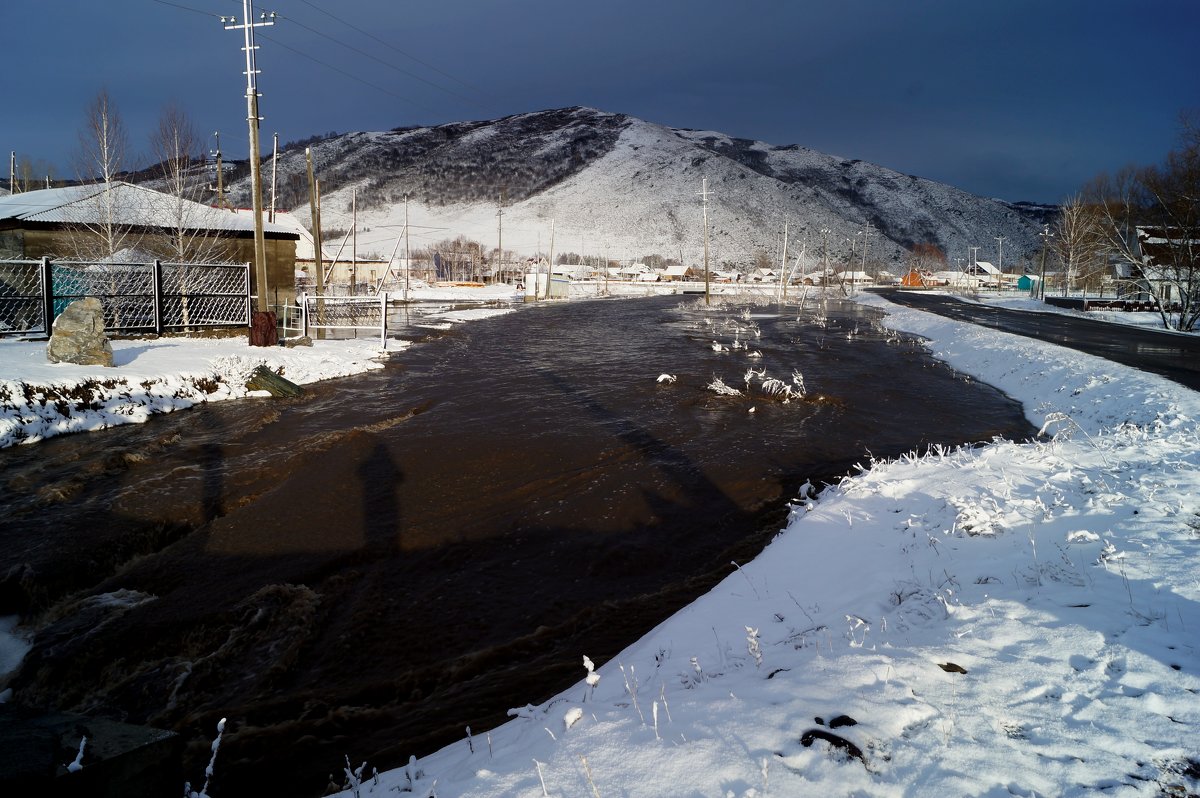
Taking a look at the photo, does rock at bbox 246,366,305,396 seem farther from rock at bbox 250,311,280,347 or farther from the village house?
the village house

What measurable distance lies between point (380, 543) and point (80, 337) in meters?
9.46

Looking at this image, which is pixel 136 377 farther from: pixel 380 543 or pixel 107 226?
pixel 107 226

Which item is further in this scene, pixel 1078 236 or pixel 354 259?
pixel 1078 236

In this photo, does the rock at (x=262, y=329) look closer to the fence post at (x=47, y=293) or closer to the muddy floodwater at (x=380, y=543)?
the muddy floodwater at (x=380, y=543)

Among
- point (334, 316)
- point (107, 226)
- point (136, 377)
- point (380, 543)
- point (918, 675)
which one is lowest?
point (380, 543)

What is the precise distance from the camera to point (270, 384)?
15.3 meters

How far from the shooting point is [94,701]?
4988 millimetres

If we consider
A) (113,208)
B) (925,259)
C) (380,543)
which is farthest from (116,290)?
(925,259)

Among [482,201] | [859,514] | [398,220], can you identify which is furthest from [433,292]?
[482,201]

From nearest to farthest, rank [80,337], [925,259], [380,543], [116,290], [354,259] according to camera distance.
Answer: [380,543] → [80,337] → [116,290] → [354,259] → [925,259]

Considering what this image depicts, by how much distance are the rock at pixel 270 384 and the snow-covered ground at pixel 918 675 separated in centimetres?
1193

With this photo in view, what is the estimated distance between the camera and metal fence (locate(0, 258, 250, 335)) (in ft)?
55.6

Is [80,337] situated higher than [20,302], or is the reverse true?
[20,302]

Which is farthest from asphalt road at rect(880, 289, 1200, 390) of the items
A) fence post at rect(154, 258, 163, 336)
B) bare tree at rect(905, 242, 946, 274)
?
bare tree at rect(905, 242, 946, 274)
